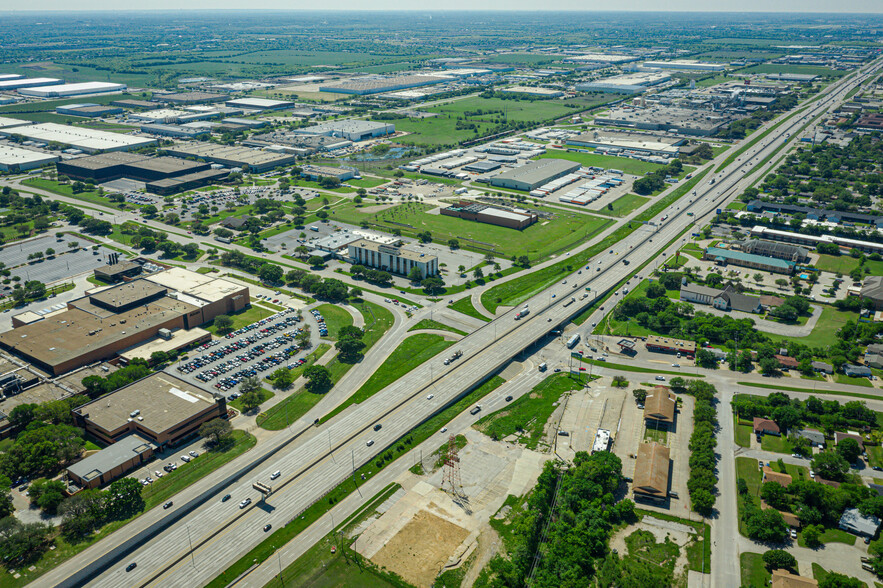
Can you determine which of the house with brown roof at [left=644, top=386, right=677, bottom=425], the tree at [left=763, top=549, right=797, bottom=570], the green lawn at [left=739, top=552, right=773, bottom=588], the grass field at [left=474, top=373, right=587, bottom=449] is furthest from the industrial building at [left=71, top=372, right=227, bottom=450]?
the tree at [left=763, top=549, right=797, bottom=570]

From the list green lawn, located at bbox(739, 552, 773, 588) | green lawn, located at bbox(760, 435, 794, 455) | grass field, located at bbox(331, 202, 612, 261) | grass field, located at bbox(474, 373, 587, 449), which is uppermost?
grass field, located at bbox(331, 202, 612, 261)

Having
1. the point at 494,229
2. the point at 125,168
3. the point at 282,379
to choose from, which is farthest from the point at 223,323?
the point at 125,168

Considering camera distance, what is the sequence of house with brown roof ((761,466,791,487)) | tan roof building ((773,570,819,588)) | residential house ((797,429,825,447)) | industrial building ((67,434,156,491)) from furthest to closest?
residential house ((797,429,825,447)) → industrial building ((67,434,156,491)) → house with brown roof ((761,466,791,487)) → tan roof building ((773,570,819,588))

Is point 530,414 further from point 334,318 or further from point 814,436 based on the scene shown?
point 334,318

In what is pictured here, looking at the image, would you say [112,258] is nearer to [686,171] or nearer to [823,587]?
[823,587]

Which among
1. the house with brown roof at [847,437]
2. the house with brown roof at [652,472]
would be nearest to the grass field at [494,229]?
the house with brown roof at [652,472]

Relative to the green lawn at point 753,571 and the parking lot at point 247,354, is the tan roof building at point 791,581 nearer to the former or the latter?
the green lawn at point 753,571

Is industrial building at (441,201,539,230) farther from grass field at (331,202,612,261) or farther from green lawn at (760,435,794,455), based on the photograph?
green lawn at (760,435,794,455)
